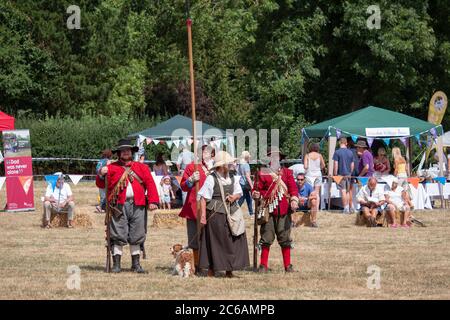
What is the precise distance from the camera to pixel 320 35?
39469 mm

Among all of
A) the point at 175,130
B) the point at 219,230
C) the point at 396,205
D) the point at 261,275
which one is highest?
the point at 175,130

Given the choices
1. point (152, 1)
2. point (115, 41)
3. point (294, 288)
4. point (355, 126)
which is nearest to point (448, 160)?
point (355, 126)

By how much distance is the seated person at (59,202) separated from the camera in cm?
2252

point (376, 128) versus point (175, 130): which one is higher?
point (175, 130)

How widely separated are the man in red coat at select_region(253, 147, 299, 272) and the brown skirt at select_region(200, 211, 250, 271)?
26.5 inches

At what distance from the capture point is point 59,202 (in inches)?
890

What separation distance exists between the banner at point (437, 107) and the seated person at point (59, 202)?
13071 mm

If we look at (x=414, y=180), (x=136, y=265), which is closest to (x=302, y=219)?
(x=414, y=180)

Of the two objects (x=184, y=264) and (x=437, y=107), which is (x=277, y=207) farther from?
(x=437, y=107)

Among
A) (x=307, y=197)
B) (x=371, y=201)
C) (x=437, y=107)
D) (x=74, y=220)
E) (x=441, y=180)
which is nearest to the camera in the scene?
(x=371, y=201)

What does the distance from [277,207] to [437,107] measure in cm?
1842

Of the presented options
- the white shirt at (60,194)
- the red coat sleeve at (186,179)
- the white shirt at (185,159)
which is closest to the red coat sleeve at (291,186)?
the red coat sleeve at (186,179)

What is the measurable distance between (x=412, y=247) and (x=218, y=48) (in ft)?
128
